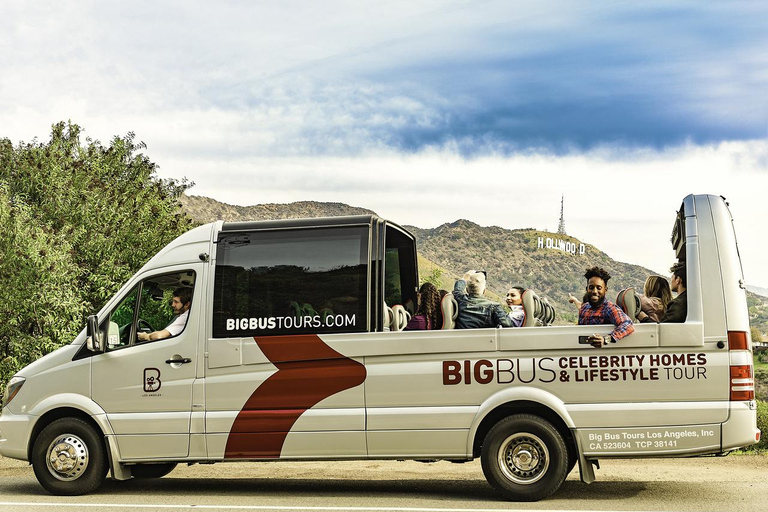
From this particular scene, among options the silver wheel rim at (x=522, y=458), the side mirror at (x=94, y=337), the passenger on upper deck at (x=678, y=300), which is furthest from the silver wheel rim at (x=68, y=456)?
the passenger on upper deck at (x=678, y=300)

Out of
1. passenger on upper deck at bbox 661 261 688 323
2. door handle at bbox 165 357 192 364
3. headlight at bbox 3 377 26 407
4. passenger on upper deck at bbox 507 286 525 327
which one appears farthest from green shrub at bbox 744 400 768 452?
headlight at bbox 3 377 26 407

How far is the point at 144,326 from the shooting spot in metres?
10.0

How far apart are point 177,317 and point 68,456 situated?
1.90 metres

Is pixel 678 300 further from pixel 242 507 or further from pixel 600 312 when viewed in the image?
pixel 242 507

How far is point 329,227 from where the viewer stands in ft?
31.2

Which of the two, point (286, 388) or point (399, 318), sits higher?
point (399, 318)

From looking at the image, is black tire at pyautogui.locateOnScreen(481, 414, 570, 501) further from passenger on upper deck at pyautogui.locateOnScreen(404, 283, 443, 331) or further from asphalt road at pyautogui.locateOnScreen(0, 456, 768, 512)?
passenger on upper deck at pyautogui.locateOnScreen(404, 283, 443, 331)

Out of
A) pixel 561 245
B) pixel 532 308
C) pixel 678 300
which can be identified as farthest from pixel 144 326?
pixel 561 245

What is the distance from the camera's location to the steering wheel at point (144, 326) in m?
9.93

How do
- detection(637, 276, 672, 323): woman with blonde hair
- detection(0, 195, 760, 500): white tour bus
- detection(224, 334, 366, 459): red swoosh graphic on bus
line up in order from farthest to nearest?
detection(224, 334, 366, 459): red swoosh graphic on bus, detection(637, 276, 672, 323): woman with blonde hair, detection(0, 195, 760, 500): white tour bus

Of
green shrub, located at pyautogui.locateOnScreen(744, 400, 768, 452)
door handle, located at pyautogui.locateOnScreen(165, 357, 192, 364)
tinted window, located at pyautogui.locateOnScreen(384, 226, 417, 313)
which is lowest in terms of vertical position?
green shrub, located at pyautogui.locateOnScreen(744, 400, 768, 452)

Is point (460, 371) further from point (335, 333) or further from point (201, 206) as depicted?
point (201, 206)

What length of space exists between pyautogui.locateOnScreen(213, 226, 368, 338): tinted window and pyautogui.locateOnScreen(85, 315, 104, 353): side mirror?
134cm

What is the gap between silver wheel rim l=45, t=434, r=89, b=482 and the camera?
981 centimetres
